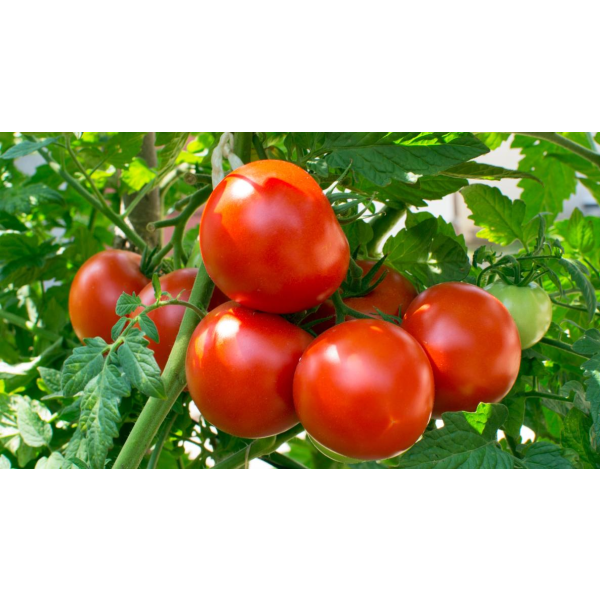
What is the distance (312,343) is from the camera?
1.24 ft

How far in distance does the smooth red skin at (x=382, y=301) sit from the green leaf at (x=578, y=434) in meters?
0.16

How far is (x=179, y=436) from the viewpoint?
2.17 feet

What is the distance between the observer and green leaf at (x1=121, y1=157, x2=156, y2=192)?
792mm

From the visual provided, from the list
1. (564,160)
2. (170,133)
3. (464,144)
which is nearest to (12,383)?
(170,133)

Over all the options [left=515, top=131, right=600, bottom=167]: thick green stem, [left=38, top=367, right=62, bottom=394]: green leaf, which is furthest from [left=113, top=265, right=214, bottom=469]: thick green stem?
[left=515, top=131, right=600, bottom=167]: thick green stem

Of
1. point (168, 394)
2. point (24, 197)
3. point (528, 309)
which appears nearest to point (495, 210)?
point (528, 309)

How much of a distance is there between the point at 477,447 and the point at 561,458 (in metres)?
0.07

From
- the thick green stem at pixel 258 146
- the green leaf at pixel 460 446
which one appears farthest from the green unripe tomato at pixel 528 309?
the thick green stem at pixel 258 146

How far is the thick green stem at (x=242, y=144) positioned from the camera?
0.50 metres

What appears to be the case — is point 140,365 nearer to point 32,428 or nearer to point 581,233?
point 32,428

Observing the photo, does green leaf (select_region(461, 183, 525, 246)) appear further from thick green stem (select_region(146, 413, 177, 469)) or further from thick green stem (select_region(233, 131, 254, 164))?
thick green stem (select_region(146, 413, 177, 469))

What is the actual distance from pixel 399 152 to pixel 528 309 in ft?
0.51

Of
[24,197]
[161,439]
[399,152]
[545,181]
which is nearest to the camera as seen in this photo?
[399,152]

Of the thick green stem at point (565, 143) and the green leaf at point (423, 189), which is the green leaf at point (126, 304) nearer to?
the green leaf at point (423, 189)
